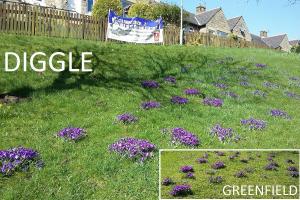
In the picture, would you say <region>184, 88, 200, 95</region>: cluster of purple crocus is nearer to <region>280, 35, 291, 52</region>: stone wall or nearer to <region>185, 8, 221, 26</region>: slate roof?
<region>185, 8, 221, 26</region>: slate roof

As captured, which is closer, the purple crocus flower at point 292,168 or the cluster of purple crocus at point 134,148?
the purple crocus flower at point 292,168

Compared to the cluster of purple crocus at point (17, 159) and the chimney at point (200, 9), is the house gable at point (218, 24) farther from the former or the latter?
the cluster of purple crocus at point (17, 159)

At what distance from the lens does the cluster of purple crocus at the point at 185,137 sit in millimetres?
10789

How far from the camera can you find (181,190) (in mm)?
7906

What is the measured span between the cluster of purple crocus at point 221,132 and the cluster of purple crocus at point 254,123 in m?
1.11

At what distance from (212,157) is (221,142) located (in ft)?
6.71

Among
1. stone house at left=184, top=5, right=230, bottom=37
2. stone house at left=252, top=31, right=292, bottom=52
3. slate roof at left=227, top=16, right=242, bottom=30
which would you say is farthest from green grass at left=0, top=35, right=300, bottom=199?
stone house at left=252, top=31, right=292, bottom=52

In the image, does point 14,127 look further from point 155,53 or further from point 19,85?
point 155,53

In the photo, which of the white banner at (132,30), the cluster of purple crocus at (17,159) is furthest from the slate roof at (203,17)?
the cluster of purple crocus at (17,159)

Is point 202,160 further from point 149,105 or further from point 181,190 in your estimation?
point 149,105

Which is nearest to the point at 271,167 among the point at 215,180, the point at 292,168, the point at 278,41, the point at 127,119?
the point at 292,168

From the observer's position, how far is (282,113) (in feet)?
50.0

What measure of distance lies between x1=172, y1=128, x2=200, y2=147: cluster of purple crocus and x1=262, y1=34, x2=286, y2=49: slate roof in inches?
3913

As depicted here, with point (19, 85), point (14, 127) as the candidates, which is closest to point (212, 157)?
point (14, 127)
